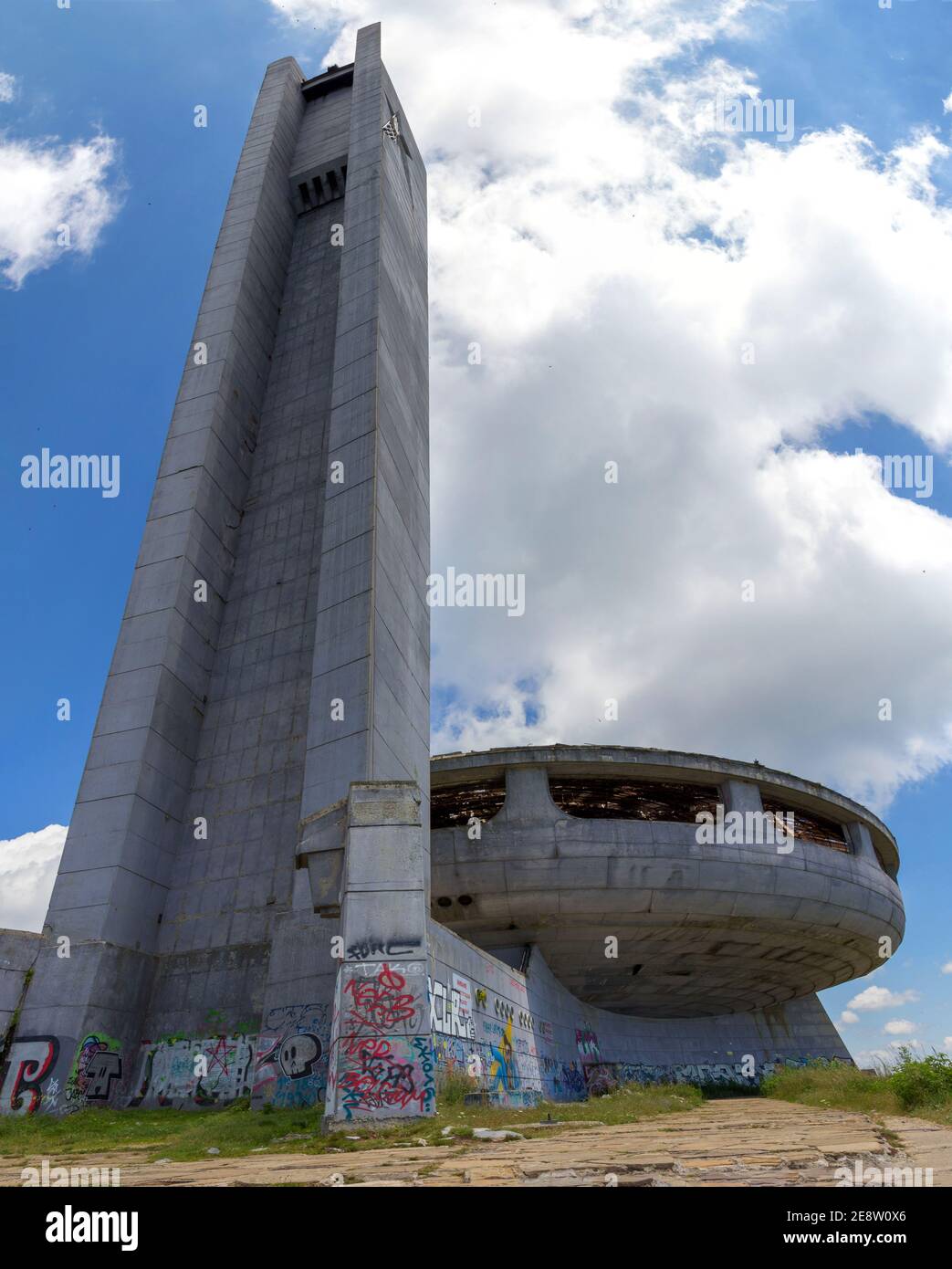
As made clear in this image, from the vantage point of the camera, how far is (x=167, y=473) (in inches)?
981

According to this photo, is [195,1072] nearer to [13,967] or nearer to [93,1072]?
[93,1072]

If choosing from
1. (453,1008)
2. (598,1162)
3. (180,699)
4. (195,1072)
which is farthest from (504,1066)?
(598,1162)

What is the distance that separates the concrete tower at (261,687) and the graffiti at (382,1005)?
0.34 metres

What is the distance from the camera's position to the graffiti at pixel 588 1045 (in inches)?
1226

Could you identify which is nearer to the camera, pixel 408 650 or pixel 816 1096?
pixel 816 1096

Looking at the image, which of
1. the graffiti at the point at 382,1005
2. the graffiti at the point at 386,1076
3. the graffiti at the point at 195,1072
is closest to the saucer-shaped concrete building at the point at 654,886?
the graffiti at the point at 195,1072

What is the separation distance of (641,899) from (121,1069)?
16998mm

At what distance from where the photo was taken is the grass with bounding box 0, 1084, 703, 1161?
883 centimetres

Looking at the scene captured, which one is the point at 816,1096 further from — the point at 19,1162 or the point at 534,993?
the point at 19,1162

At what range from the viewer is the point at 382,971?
1080 cm

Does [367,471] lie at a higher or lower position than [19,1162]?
higher
